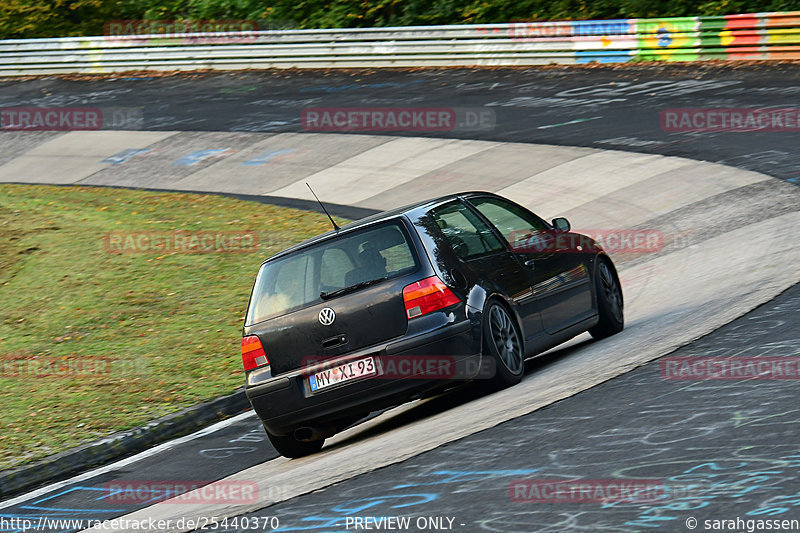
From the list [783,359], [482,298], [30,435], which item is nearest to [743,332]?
[783,359]

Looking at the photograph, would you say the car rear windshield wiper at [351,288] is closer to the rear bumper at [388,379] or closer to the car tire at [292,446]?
the rear bumper at [388,379]

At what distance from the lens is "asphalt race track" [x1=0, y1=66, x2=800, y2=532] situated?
5.52m

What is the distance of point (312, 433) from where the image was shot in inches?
319

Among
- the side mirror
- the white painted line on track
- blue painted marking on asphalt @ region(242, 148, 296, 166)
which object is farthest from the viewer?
blue painted marking on asphalt @ region(242, 148, 296, 166)

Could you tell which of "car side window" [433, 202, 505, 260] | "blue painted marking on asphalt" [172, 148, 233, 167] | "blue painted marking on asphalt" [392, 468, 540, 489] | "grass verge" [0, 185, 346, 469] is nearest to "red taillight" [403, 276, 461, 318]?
"car side window" [433, 202, 505, 260]

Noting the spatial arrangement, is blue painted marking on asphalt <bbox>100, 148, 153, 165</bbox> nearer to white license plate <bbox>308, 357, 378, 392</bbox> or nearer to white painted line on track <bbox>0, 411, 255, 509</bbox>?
white painted line on track <bbox>0, 411, 255, 509</bbox>

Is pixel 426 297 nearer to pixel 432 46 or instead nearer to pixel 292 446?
pixel 292 446

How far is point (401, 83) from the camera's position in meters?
26.7

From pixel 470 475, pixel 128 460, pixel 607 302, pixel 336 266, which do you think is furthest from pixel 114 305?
pixel 470 475

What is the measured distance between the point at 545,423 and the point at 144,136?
65.4 ft

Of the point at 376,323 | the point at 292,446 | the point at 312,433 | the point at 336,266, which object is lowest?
the point at 292,446

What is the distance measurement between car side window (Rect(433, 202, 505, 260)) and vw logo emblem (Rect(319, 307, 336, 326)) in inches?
40.3

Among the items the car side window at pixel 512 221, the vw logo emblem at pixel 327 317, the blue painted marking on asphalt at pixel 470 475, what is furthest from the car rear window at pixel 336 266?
the blue painted marking on asphalt at pixel 470 475

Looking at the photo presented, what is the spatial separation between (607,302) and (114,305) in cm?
666
